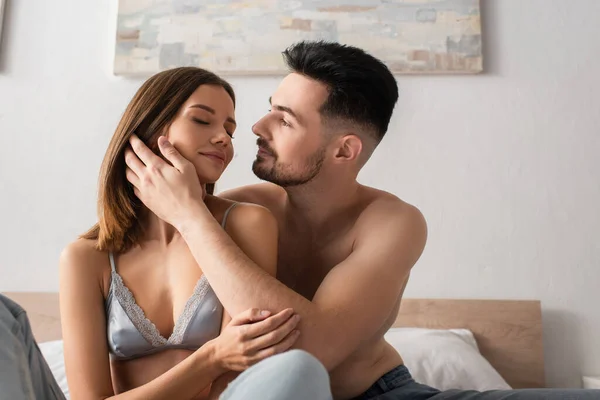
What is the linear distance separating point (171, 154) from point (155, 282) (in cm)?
24

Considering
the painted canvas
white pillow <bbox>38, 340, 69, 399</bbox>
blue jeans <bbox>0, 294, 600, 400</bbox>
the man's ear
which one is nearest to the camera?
blue jeans <bbox>0, 294, 600, 400</bbox>

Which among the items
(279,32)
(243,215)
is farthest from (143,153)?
(279,32)

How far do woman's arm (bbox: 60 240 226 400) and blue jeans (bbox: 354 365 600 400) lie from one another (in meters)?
0.40

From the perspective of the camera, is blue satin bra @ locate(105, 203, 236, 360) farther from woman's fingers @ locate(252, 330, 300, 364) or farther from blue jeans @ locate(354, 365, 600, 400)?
blue jeans @ locate(354, 365, 600, 400)

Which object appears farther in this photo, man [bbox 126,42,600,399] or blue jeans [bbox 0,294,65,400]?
man [bbox 126,42,600,399]

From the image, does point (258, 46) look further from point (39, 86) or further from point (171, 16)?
point (39, 86)

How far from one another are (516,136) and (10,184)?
1891 millimetres

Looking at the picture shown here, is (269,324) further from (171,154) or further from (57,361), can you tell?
(57,361)

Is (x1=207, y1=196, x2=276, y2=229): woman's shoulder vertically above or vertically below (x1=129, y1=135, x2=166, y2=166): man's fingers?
below

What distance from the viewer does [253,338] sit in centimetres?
92

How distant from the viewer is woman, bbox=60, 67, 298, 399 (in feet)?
3.18

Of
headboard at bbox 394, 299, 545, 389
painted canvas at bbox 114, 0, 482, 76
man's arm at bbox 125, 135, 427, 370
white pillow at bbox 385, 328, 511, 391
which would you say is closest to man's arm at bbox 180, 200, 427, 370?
man's arm at bbox 125, 135, 427, 370

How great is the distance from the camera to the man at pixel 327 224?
1003 mm

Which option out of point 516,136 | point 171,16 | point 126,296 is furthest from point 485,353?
point 171,16
